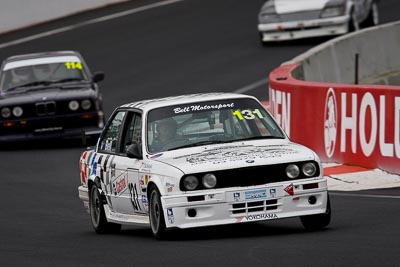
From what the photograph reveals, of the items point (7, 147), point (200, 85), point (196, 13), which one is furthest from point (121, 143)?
point (196, 13)

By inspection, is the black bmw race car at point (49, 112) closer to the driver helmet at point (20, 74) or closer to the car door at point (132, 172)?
the driver helmet at point (20, 74)

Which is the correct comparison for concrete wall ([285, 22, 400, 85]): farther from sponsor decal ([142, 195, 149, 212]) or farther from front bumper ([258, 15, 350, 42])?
sponsor decal ([142, 195, 149, 212])

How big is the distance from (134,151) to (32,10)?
83.4 ft

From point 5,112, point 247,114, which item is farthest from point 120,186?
point 5,112

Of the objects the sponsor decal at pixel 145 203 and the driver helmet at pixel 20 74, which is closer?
the sponsor decal at pixel 145 203

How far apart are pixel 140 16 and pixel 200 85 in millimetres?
8925

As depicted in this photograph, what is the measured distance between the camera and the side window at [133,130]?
41.1 ft

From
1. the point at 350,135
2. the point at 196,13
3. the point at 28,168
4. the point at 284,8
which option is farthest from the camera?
the point at 196,13

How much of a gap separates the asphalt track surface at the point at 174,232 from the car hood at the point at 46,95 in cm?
84

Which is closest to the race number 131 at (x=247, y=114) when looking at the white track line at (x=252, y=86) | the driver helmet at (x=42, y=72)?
the driver helmet at (x=42, y=72)

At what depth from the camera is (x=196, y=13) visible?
37.6 m

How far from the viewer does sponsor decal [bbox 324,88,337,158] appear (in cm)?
1741

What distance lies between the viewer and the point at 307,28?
31.8m

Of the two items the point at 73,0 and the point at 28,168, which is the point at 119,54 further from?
the point at 28,168
